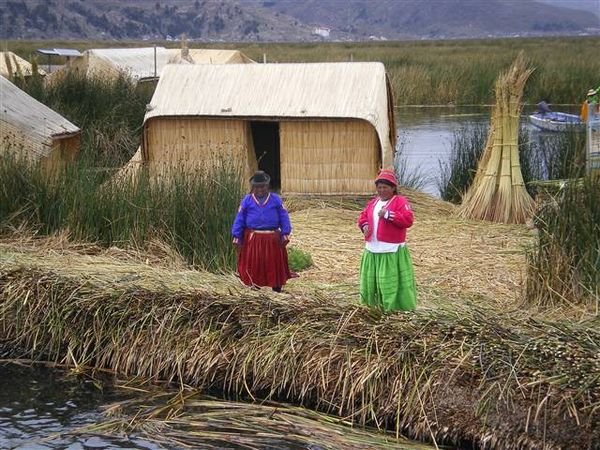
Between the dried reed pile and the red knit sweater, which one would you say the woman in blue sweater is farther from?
the dried reed pile

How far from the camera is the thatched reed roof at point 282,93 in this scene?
1046 cm

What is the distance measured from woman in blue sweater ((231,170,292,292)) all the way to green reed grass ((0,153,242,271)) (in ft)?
3.11

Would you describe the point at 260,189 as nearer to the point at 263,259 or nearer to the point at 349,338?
the point at 263,259

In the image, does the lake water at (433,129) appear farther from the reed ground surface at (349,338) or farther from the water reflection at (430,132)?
the reed ground surface at (349,338)

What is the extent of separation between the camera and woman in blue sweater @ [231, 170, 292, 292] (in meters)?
6.69

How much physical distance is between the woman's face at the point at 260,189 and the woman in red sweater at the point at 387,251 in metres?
0.82

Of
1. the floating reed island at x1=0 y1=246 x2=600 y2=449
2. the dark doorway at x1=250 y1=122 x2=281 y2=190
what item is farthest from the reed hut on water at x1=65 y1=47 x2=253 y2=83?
the floating reed island at x1=0 y1=246 x2=600 y2=449

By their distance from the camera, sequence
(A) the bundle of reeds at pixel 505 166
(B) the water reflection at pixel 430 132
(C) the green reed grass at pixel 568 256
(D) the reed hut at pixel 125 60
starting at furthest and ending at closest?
(D) the reed hut at pixel 125 60
(B) the water reflection at pixel 430 132
(A) the bundle of reeds at pixel 505 166
(C) the green reed grass at pixel 568 256

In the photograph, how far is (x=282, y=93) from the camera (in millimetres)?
10711

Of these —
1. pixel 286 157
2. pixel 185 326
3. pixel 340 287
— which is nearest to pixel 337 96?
pixel 286 157

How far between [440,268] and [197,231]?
1.86 meters

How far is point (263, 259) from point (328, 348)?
1197 millimetres

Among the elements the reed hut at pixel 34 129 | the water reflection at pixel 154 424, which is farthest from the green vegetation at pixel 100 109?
the water reflection at pixel 154 424

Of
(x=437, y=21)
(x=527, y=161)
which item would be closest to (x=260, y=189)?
(x=527, y=161)
